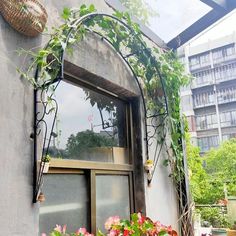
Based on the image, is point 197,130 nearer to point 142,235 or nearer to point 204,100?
point 204,100

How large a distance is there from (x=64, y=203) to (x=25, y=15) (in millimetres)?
1109

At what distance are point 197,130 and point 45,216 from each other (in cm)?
2191

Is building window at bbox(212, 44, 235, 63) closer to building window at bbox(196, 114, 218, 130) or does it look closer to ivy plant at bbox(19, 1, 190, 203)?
building window at bbox(196, 114, 218, 130)

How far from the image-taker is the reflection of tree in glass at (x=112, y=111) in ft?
6.97

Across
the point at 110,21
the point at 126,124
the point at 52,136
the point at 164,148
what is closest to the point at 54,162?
the point at 52,136

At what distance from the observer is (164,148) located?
107 inches

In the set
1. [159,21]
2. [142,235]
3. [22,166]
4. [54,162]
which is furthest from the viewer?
[159,21]

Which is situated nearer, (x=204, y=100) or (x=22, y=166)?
(x=22, y=166)

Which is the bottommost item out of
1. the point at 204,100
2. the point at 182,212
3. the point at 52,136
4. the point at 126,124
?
the point at 182,212

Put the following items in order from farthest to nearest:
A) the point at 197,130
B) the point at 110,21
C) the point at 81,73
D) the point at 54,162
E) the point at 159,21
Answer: the point at 197,130 < the point at 159,21 < the point at 110,21 < the point at 81,73 < the point at 54,162

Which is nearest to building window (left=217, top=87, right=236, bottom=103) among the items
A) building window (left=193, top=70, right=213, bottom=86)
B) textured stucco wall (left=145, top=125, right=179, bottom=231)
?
building window (left=193, top=70, right=213, bottom=86)

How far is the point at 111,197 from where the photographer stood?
2104mm

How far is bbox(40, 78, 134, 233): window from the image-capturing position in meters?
1.66

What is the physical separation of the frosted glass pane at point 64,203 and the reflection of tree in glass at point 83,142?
0.54ft
